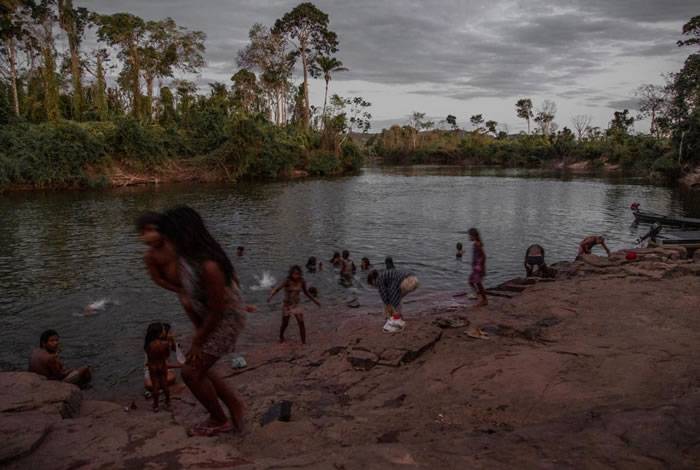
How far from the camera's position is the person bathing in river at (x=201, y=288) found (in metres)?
3.67

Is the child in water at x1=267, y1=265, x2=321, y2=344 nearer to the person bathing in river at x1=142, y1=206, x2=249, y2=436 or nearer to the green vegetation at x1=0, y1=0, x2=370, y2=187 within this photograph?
the person bathing in river at x1=142, y1=206, x2=249, y2=436

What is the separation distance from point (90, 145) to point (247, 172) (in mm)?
14388

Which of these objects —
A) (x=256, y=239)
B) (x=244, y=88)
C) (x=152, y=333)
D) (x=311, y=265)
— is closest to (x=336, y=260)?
(x=311, y=265)

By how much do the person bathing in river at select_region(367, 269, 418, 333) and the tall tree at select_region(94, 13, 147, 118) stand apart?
49336 millimetres

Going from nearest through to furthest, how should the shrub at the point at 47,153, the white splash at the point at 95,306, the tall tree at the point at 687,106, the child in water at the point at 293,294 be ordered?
the child in water at the point at 293,294 < the white splash at the point at 95,306 < the shrub at the point at 47,153 < the tall tree at the point at 687,106

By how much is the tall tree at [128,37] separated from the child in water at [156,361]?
1962 inches

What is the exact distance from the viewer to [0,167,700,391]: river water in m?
9.62

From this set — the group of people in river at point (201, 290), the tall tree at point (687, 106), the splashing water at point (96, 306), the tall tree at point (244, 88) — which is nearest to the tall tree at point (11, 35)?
the tall tree at point (244, 88)

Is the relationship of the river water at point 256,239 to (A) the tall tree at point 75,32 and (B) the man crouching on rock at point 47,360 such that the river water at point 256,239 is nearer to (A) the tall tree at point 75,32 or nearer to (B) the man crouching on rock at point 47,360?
(B) the man crouching on rock at point 47,360

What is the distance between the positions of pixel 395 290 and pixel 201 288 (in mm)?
4619

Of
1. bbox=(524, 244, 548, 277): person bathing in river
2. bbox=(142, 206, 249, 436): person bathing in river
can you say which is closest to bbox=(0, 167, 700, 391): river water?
bbox=(524, 244, 548, 277): person bathing in river

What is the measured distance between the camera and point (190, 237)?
3.71m

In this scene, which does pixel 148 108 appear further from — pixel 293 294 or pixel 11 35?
pixel 293 294

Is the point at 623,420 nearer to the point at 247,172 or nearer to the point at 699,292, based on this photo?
the point at 699,292
